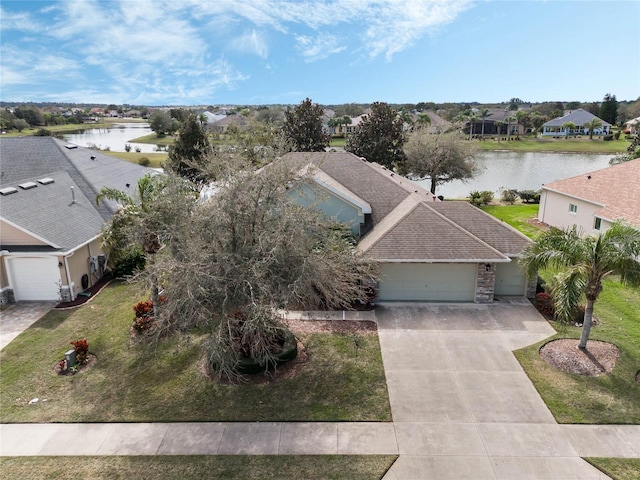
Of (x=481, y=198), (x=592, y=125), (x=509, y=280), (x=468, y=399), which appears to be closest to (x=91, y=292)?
(x=468, y=399)

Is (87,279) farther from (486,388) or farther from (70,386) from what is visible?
(486,388)

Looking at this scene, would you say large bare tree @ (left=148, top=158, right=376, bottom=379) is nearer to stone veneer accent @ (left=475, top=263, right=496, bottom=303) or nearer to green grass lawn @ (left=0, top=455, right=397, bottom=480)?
green grass lawn @ (left=0, top=455, right=397, bottom=480)

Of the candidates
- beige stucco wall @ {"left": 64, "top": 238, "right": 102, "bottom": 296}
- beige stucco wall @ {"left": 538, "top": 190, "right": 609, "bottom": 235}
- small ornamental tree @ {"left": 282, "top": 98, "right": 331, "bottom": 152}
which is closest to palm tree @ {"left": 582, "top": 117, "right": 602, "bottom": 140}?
small ornamental tree @ {"left": 282, "top": 98, "right": 331, "bottom": 152}

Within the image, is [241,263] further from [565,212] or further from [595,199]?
[565,212]

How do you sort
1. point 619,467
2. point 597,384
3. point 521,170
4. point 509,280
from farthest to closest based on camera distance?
point 521,170 < point 509,280 < point 597,384 < point 619,467


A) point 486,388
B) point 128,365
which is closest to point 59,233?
point 128,365

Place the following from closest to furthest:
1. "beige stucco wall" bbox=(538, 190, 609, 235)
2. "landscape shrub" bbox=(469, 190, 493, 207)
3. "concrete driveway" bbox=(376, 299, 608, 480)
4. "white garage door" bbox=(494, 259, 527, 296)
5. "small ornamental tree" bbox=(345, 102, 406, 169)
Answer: "concrete driveway" bbox=(376, 299, 608, 480), "white garage door" bbox=(494, 259, 527, 296), "beige stucco wall" bbox=(538, 190, 609, 235), "landscape shrub" bbox=(469, 190, 493, 207), "small ornamental tree" bbox=(345, 102, 406, 169)
